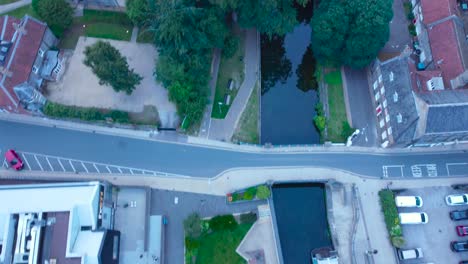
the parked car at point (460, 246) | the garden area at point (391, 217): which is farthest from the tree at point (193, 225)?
the parked car at point (460, 246)

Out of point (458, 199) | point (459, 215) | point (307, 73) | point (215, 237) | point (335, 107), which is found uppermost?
point (307, 73)

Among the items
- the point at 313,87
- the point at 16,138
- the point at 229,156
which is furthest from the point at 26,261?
the point at 313,87

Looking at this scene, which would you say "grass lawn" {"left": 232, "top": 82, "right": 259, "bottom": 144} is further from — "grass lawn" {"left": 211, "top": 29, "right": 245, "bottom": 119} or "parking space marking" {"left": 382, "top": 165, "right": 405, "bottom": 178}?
"parking space marking" {"left": 382, "top": 165, "right": 405, "bottom": 178}

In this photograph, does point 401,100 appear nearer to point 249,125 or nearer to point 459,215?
point 459,215

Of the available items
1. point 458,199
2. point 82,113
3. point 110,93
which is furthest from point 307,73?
point 82,113

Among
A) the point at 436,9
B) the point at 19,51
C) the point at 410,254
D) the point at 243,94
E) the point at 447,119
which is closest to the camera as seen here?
the point at 447,119

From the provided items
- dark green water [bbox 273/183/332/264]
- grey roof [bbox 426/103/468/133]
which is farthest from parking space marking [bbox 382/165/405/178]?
dark green water [bbox 273/183/332/264]

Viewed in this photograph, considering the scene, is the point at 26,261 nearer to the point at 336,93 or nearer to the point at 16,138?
the point at 16,138
